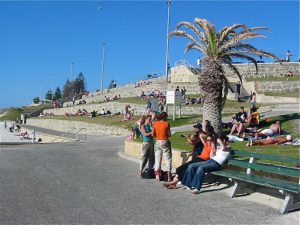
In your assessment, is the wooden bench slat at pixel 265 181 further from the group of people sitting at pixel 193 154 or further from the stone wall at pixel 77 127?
the stone wall at pixel 77 127

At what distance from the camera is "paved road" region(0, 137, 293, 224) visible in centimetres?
758

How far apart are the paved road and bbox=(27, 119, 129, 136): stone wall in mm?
21437

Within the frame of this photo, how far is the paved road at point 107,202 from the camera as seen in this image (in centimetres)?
758

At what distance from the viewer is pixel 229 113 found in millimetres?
33250

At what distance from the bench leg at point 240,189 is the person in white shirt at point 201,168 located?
70cm

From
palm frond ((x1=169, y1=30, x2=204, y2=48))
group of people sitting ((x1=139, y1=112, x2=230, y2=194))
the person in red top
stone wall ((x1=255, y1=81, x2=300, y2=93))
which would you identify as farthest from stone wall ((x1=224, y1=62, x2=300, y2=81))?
the person in red top

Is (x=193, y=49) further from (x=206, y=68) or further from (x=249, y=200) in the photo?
(x=249, y=200)

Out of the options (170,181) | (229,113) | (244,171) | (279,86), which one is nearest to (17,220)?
(170,181)

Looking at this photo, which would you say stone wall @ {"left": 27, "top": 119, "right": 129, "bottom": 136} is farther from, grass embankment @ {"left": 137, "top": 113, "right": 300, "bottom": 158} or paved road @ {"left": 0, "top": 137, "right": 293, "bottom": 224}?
paved road @ {"left": 0, "top": 137, "right": 293, "bottom": 224}

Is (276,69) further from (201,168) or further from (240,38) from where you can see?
(201,168)

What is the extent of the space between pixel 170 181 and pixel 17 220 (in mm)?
4163

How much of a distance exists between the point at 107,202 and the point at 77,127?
1413 inches

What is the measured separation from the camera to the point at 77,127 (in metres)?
44.2

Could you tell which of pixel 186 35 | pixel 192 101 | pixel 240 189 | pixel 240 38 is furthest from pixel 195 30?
pixel 192 101
